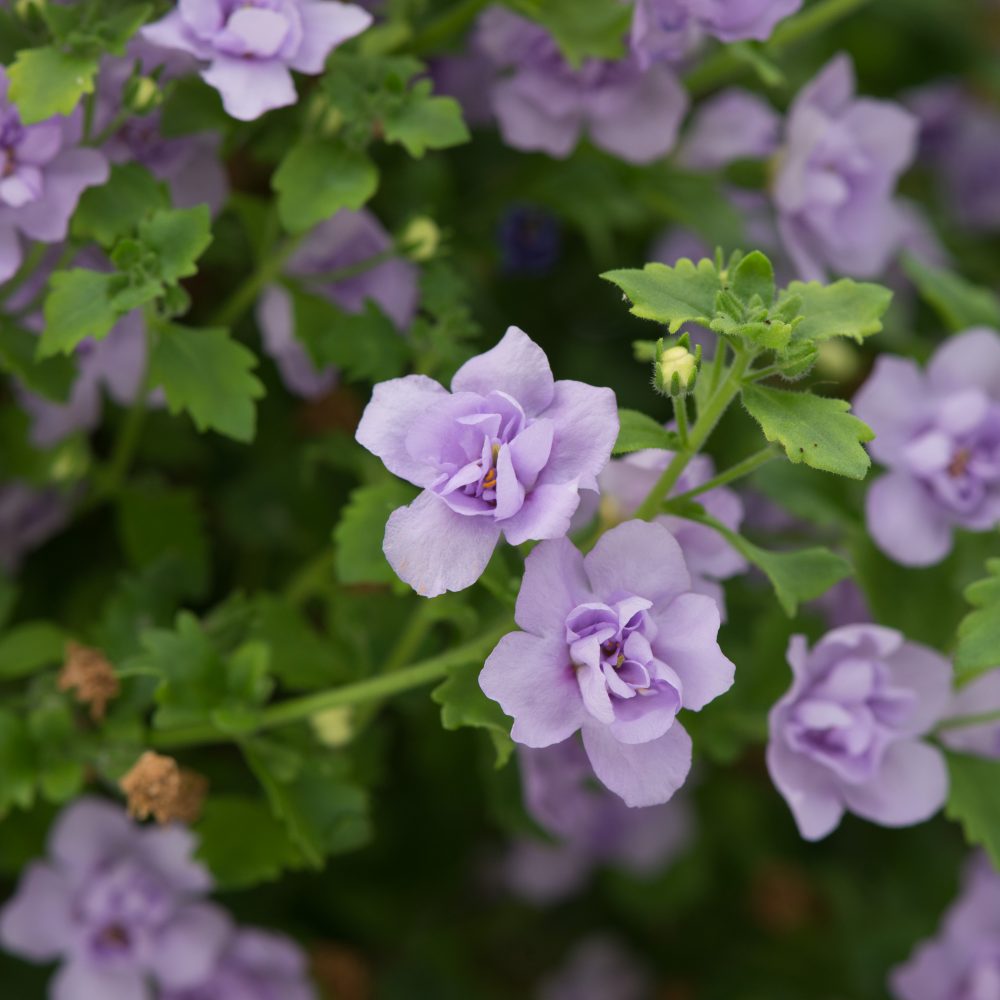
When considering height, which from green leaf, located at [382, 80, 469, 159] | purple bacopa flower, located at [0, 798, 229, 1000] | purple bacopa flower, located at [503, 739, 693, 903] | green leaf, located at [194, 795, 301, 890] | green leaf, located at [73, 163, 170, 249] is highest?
green leaf, located at [73, 163, 170, 249]

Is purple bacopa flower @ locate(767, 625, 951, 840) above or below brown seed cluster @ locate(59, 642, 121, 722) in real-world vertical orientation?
below

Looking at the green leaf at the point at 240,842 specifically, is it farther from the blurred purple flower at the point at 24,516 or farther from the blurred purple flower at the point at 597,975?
the blurred purple flower at the point at 597,975

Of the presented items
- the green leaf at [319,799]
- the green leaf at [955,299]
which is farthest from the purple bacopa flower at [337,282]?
the green leaf at [955,299]

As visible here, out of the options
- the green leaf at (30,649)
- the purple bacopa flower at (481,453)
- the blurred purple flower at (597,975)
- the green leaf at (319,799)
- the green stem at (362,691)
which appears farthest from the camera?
the blurred purple flower at (597,975)

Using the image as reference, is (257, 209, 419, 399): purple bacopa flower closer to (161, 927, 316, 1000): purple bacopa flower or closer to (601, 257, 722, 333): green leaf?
(601, 257, 722, 333): green leaf

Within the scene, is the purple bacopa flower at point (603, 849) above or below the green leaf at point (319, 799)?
below

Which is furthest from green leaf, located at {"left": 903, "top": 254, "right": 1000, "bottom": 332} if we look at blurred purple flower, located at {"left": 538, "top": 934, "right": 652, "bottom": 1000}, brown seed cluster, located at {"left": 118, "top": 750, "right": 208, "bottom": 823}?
blurred purple flower, located at {"left": 538, "top": 934, "right": 652, "bottom": 1000}

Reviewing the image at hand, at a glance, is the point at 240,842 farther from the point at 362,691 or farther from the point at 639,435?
the point at 639,435
